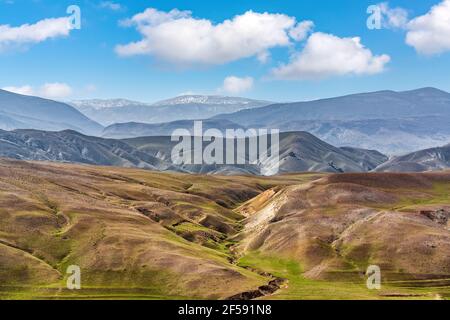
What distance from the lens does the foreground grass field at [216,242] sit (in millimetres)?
99562

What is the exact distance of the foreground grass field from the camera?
99562mm

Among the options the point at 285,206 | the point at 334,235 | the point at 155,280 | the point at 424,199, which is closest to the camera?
the point at 155,280

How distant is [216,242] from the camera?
495 ft

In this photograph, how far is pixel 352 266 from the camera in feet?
400
